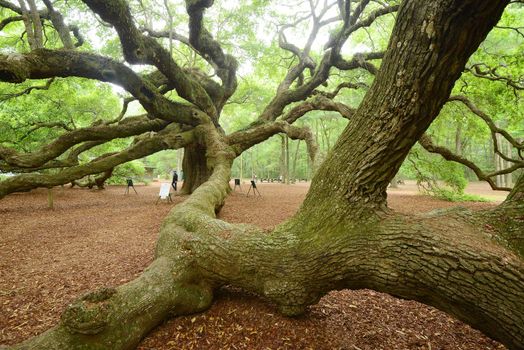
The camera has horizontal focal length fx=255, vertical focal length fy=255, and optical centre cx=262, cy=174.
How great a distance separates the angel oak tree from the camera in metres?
1.60

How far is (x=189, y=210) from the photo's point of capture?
3.94 m

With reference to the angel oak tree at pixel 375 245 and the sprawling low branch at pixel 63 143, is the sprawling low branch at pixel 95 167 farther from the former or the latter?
the angel oak tree at pixel 375 245

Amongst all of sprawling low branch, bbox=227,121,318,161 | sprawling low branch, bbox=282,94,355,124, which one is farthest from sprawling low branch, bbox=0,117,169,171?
sprawling low branch, bbox=282,94,355,124

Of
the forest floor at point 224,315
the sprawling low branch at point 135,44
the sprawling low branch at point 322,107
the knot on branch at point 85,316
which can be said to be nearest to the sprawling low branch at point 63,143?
the sprawling low branch at point 135,44

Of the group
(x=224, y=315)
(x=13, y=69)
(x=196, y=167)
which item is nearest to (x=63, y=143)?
(x=13, y=69)

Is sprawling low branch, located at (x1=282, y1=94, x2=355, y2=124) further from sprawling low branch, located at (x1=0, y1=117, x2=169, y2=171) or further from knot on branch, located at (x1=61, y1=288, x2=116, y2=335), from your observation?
knot on branch, located at (x1=61, y1=288, x2=116, y2=335)

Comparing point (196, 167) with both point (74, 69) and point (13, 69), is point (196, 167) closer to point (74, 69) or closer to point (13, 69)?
point (74, 69)

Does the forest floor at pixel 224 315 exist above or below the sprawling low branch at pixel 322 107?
below

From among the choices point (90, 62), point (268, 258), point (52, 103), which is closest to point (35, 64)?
point (90, 62)

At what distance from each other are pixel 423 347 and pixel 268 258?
1.53 m

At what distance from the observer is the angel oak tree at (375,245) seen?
1.60 metres

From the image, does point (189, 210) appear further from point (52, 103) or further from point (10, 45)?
point (52, 103)

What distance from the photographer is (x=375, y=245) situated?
206cm

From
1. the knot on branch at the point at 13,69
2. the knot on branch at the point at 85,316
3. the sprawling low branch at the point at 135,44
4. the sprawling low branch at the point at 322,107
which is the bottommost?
the knot on branch at the point at 85,316
